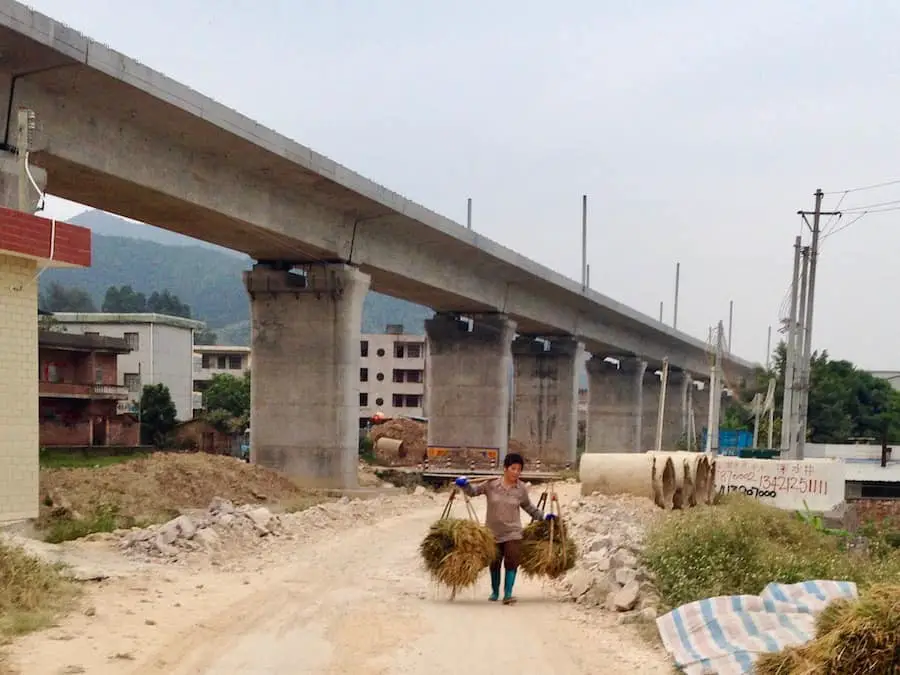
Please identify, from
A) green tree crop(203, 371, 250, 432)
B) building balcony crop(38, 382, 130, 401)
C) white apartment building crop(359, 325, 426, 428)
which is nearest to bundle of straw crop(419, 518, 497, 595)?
building balcony crop(38, 382, 130, 401)

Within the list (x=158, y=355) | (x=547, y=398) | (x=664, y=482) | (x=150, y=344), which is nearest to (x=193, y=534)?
(x=664, y=482)

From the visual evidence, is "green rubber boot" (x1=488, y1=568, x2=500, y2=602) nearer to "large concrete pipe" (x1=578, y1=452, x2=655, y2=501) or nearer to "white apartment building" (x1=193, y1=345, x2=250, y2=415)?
"large concrete pipe" (x1=578, y1=452, x2=655, y2=501)

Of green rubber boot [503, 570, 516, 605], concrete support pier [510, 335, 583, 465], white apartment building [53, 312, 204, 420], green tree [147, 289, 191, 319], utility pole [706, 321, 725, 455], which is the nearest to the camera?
green rubber boot [503, 570, 516, 605]

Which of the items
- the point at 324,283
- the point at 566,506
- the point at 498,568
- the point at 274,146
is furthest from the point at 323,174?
the point at 498,568

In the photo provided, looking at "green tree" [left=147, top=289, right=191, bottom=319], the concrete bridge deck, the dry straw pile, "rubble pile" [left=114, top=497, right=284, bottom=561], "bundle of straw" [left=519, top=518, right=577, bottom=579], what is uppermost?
the concrete bridge deck

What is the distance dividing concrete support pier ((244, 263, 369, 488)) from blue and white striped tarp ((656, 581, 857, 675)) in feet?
63.0

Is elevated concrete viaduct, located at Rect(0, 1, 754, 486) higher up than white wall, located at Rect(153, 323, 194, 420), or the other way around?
elevated concrete viaduct, located at Rect(0, 1, 754, 486)

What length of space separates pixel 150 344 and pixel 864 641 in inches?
2502

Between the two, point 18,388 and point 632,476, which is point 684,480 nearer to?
point 632,476

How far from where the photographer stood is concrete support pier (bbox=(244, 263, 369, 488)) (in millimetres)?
26562

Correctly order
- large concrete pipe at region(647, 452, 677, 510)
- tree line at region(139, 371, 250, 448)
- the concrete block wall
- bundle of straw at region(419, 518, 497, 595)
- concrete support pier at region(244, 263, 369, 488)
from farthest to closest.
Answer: tree line at region(139, 371, 250, 448)
concrete support pier at region(244, 263, 369, 488)
large concrete pipe at region(647, 452, 677, 510)
the concrete block wall
bundle of straw at region(419, 518, 497, 595)

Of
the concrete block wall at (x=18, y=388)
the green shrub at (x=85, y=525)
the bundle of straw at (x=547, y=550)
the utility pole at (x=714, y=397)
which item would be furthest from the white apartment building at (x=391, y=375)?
the bundle of straw at (x=547, y=550)

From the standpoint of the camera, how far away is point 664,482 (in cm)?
2123

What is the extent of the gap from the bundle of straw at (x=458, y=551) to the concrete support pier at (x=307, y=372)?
16.7m
